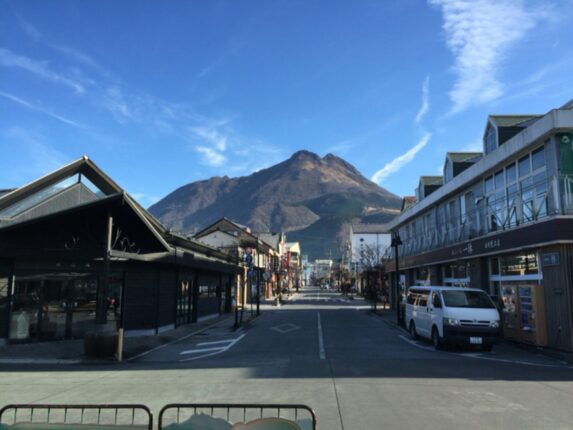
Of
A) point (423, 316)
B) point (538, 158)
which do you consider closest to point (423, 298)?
point (423, 316)

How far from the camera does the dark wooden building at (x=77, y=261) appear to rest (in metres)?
17.5

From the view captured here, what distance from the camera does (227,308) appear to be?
128 ft

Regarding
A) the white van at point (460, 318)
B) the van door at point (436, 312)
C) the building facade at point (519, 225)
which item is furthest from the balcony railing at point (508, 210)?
the van door at point (436, 312)

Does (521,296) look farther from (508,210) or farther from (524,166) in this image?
(524,166)

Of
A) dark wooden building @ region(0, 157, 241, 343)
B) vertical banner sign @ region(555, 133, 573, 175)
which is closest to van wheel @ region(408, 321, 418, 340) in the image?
vertical banner sign @ region(555, 133, 573, 175)

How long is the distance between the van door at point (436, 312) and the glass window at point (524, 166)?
592 centimetres

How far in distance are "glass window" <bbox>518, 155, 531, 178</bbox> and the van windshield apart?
5.13 m

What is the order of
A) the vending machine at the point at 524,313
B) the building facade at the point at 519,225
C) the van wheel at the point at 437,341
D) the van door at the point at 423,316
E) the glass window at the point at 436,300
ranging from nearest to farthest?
the building facade at the point at 519,225, the vending machine at the point at 524,313, the van wheel at the point at 437,341, the glass window at the point at 436,300, the van door at the point at 423,316

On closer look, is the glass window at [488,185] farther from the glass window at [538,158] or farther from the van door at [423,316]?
the van door at [423,316]

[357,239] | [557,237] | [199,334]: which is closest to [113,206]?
[199,334]

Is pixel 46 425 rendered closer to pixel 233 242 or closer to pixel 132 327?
pixel 132 327

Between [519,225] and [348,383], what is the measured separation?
1079 cm

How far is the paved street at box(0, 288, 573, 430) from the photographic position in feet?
25.9

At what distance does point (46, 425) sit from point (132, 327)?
55.0ft
